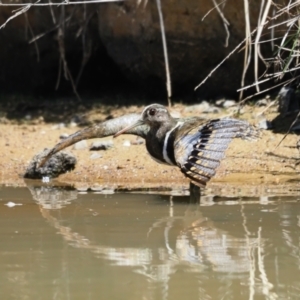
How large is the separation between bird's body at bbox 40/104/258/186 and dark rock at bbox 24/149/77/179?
129mm

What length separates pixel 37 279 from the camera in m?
3.04

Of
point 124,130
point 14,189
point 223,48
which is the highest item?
point 223,48

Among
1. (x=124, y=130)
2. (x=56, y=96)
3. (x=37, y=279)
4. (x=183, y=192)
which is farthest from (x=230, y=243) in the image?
(x=56, y=96)

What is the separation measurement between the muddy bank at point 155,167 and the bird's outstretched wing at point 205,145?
0.42 m

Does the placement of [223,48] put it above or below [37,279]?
above

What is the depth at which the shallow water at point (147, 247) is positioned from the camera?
2896 millimetres

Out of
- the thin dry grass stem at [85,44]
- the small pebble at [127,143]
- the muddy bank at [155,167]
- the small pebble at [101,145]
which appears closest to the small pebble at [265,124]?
the muddy bank at [155,167]

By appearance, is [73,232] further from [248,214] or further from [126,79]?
[126,79]

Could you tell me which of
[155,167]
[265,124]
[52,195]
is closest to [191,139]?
[52,195]

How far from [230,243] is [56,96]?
558 cm

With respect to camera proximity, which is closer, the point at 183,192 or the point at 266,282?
the point at 266,282

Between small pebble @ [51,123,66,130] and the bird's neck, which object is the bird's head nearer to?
the bird's neck

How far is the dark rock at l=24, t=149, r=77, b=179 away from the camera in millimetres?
6023

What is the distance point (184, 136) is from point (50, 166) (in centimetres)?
142
